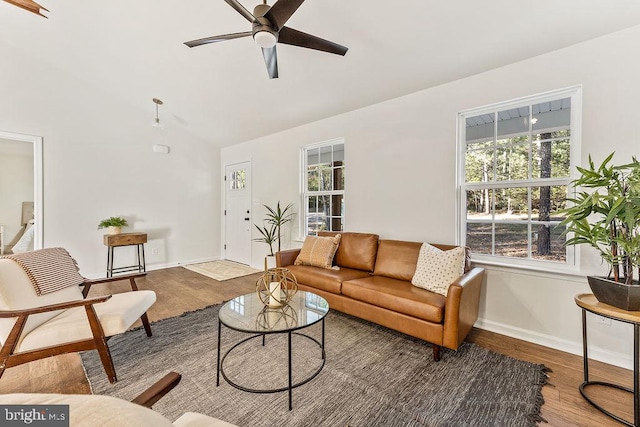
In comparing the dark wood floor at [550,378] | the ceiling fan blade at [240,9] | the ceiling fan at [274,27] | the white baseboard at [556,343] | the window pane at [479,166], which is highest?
the ceiling fan blade at [240,9]

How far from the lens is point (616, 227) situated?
1.82m

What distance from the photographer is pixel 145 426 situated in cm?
65

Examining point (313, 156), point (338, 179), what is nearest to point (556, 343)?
point (338, 179)

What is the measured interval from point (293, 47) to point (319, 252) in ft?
7.49

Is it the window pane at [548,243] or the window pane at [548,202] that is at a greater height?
the window pane at [548,202]

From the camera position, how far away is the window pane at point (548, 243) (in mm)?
2500

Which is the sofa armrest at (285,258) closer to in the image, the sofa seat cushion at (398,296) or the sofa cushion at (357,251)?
the sofa cushion at (357,251)

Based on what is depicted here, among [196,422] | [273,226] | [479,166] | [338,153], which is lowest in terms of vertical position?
[196,422]

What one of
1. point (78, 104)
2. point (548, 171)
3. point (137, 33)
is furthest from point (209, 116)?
point (548, 171)

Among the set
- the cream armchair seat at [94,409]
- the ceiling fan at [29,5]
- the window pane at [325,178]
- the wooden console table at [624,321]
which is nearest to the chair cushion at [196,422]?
the cream armchair seat at [94,409]

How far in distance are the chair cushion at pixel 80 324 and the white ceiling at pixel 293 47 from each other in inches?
109

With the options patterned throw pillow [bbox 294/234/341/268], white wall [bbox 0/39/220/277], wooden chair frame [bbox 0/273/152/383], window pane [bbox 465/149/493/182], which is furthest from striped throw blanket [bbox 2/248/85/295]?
window pane [bbox 465/149/493/182]

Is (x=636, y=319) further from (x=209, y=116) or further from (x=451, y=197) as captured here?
(x=209, y=116)

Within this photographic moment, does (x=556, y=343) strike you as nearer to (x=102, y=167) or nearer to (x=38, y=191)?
(x=102, y=167)
